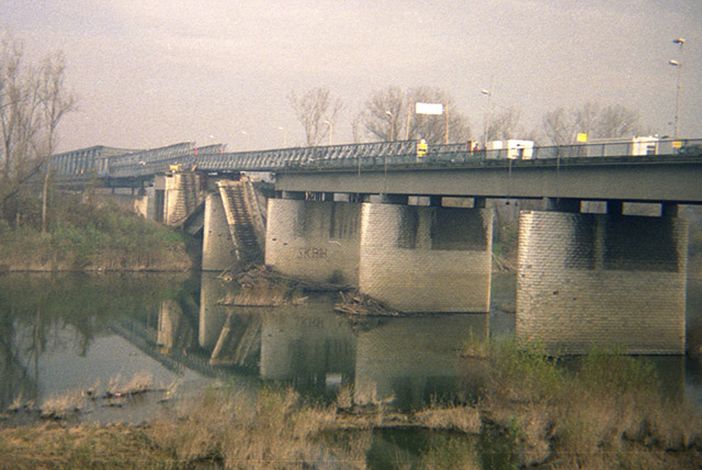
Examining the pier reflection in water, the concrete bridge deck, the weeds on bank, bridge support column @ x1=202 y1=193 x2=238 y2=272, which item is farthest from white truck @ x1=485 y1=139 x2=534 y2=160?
bridge support column @ x1=202 y1=193 x2=238 y2=272

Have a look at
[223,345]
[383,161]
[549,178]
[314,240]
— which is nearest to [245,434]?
[223,345]

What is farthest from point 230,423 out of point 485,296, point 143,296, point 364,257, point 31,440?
point 143,296

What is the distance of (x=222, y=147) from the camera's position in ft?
210

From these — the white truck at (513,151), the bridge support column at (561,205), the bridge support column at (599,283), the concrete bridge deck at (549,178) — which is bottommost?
the bridge support column at (599,283)

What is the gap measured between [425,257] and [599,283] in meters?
10.8

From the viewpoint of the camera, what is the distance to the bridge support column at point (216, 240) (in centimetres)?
5125

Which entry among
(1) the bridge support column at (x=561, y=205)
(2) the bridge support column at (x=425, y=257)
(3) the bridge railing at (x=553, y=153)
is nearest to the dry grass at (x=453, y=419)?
(3) the bridge railing at (x=553, y=153)

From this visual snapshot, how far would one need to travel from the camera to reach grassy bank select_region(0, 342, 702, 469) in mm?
13398

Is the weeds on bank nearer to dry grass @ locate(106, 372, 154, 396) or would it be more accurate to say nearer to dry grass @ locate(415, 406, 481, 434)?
dry grass @ locate(415, 406, 481, 434)

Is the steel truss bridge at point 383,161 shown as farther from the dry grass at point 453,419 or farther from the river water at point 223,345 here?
the dry grass at point 453,419

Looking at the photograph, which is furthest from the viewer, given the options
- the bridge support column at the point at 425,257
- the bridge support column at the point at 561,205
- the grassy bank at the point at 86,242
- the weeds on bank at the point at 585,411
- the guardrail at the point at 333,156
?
the grassy bank at the point at 86,242

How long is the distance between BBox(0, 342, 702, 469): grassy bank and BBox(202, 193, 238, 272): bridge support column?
33728 millimetres

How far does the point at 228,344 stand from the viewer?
28.1 meters

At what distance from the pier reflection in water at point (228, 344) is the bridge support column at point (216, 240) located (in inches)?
434
